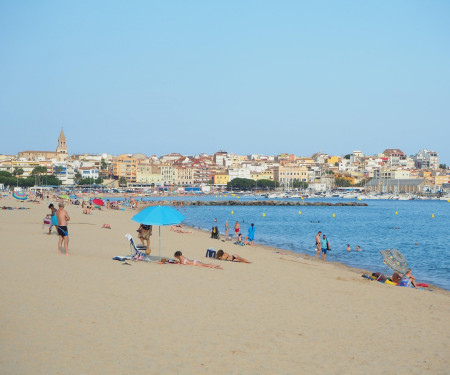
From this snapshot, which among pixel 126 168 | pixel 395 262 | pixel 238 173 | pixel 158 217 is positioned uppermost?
pixel 126 168

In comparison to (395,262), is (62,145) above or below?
above

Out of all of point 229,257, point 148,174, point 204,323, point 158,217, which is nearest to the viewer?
point 204,323

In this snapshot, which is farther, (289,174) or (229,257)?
(289,174)

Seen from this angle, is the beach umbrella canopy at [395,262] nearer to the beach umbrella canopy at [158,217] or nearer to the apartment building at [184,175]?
the beach umbrella canopy at [158,217]

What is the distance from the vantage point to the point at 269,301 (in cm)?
891

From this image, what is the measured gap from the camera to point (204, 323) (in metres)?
7.30

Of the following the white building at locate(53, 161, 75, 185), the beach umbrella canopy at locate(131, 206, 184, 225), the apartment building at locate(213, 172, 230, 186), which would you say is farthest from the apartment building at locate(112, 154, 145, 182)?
the beach umbrella canopy at locate(131, 206, 184, 225)

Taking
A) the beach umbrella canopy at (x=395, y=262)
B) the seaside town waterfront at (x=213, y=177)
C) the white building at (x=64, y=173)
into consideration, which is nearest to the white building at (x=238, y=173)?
the seaside town waterfront at (x=213, y=177)

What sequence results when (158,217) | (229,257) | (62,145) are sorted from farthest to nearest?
(62,145)
(229,257)
(158,217)

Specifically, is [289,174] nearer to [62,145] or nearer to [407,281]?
[62,145]

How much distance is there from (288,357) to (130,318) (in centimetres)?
221

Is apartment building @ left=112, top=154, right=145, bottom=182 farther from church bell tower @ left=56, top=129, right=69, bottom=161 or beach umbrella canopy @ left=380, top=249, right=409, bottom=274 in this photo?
beach umbrella canopy @ left=380, top=249, right=409, bottom=274

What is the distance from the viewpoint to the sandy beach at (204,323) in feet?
19.2

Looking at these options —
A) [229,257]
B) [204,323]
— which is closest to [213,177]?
[229,257]
